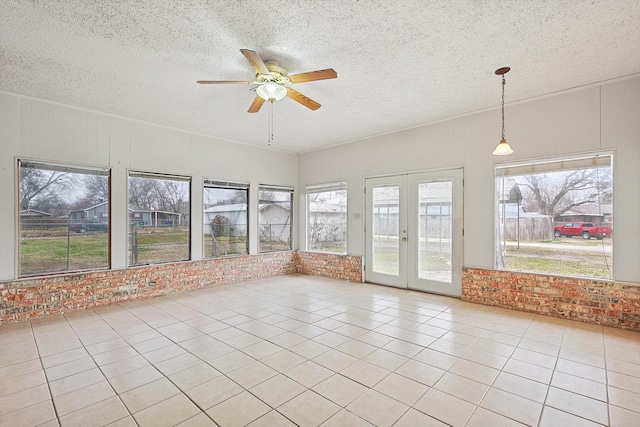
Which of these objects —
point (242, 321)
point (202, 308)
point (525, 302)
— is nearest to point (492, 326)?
point (525, 302)

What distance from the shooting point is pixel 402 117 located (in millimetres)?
5117

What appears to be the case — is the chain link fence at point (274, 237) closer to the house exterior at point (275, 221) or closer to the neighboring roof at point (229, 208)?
the house exterior at point (275, 221)

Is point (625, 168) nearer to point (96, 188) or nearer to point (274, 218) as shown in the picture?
point (274, 218)

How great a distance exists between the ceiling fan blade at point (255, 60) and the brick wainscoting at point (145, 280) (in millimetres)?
4010

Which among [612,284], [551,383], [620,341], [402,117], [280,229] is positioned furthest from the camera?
[280,229]

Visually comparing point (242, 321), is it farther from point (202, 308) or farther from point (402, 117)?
point (402, 117)

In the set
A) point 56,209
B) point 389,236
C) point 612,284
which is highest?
point 56,209

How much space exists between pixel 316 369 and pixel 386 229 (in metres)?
3.71

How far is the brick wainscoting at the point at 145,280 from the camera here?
4.14m

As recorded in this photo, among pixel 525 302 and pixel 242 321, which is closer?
pixel 242 321

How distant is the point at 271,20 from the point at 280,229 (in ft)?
17.3

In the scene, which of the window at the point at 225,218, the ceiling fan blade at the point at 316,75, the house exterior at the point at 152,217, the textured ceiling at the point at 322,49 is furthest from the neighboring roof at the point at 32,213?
the ceiling fan blade at the point at 316,75

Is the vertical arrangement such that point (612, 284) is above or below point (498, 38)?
below

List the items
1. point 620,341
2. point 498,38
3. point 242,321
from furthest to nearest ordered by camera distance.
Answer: point 242,321 < point 620,341 < point 498,38
